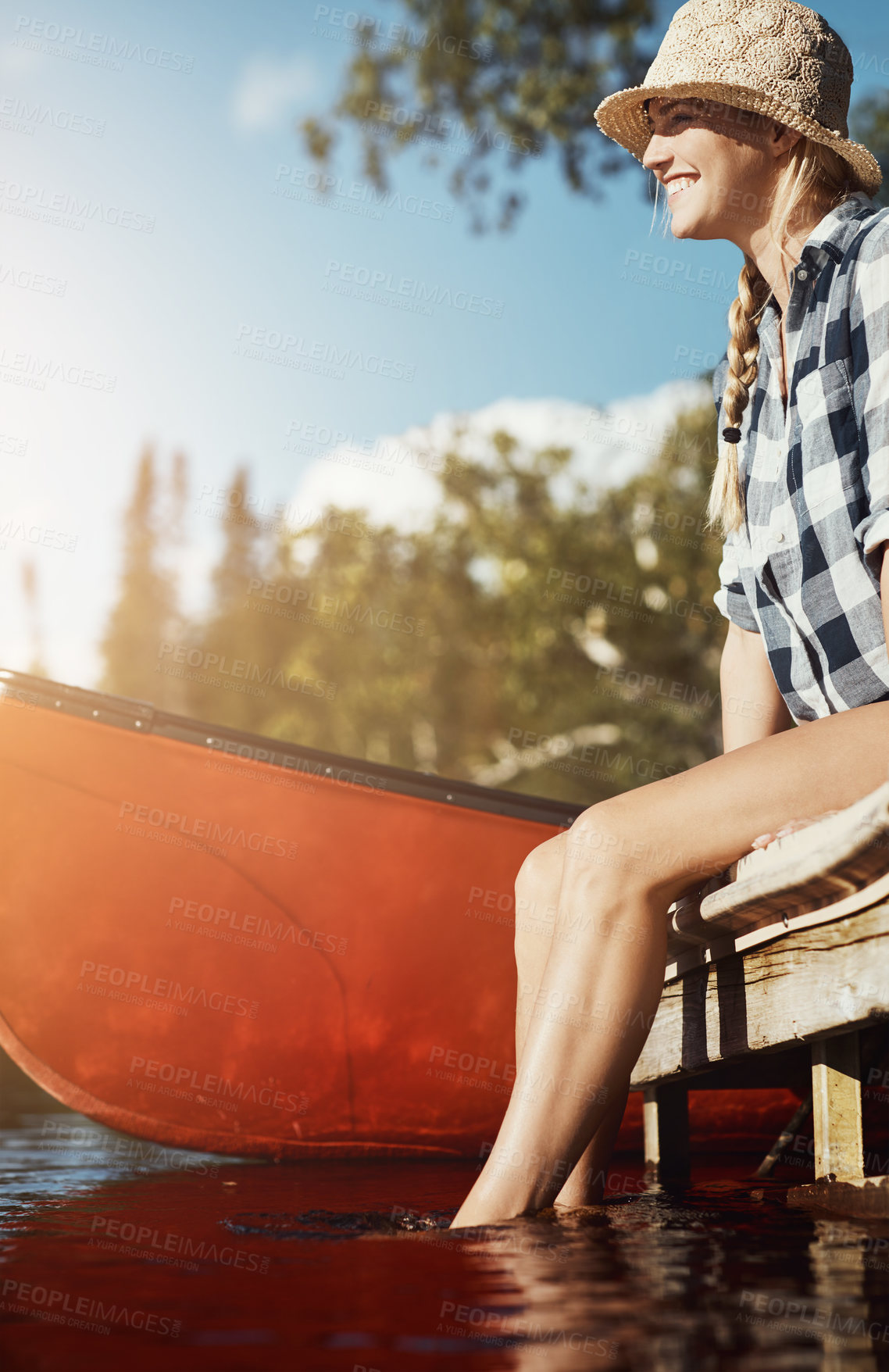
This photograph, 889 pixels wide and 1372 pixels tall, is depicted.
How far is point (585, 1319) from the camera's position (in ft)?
3.41

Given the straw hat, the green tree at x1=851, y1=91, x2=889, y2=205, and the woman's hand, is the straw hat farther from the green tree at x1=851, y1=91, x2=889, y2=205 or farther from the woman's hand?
the green tree at x1=851, y1=91, x2=889, y2=205

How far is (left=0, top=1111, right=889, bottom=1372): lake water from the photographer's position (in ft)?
3.13

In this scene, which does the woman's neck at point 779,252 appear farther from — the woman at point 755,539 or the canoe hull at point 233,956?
the canoe hull at point 233,956

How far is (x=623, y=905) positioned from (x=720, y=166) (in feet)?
4.28

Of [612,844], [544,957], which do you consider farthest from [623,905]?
[544,957]

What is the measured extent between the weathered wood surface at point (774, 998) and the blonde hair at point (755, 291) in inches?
33.8

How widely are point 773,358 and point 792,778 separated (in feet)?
2.57

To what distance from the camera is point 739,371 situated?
6.55 ft

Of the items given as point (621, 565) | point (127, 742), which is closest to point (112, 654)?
point (621, 565)

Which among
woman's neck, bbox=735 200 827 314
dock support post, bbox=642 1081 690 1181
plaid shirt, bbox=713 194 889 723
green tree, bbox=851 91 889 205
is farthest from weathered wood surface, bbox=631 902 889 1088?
green tree, bbox=851 91 889 205

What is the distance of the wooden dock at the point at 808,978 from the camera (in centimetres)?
138

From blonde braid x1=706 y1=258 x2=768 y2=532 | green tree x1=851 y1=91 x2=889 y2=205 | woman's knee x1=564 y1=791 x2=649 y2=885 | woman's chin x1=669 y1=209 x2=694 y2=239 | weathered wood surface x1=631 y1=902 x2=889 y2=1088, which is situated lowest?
weathered wood surface x1=631 y1=902 x2=889 y2=1088

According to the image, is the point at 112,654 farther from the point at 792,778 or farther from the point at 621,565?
the point at 792,778

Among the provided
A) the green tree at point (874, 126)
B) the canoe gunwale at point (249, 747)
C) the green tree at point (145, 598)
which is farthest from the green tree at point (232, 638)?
the canoe gunwale at point (249, 747)
